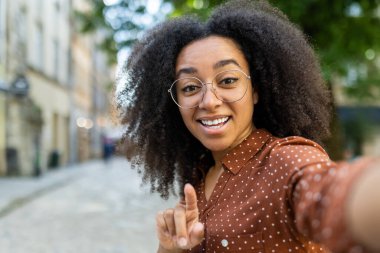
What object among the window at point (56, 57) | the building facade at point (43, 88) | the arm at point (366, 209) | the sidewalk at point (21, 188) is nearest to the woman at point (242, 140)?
the arm at point (366, 209)

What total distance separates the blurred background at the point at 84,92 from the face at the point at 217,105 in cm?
70

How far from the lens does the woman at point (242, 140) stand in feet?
3.16

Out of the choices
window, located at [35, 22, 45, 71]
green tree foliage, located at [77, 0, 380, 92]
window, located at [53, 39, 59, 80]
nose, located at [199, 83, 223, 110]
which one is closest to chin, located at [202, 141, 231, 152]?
nose, located at [199, 83, 223, 110]

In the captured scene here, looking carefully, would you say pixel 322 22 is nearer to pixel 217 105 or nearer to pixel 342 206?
pixel 217 105

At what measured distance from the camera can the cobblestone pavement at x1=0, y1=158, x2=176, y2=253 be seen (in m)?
6.90

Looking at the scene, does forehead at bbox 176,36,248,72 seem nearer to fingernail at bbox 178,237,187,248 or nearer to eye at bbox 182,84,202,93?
eye at bbox 182,84,202,93

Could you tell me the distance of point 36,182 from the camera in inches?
617

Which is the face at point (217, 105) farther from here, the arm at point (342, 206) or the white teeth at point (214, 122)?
the arm at point (342, 206)

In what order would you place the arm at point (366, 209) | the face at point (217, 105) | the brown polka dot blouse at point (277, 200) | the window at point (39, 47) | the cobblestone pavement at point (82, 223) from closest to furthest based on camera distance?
the arm at point (366, 209) → the brown polka dot blouse at point (277, 200) → the face at point (217, 105) → the cobblestone pavement at point (82, 223) → the window at point (39, 47)

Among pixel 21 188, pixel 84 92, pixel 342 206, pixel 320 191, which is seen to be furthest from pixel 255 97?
pixel 84 92

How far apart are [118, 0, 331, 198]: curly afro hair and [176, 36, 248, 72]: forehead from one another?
4 cm

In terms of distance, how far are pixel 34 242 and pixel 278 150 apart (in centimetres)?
646

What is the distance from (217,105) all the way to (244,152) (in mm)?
183

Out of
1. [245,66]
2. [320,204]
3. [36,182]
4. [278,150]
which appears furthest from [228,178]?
[36,182]
